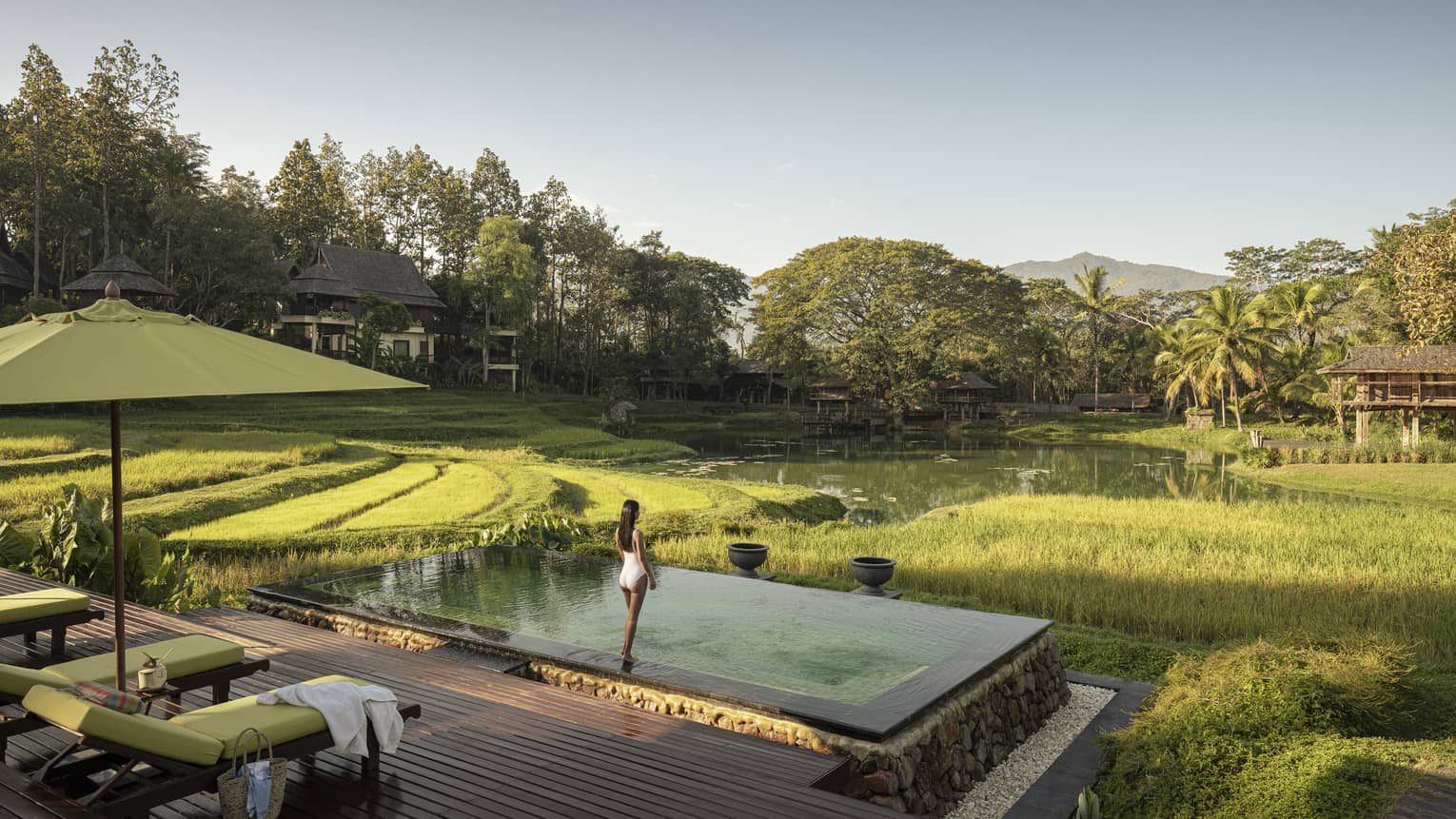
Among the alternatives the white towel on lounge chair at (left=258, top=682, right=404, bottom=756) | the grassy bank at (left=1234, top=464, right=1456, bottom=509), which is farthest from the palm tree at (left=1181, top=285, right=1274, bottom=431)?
the white towel on lounge chair at (left=258, top=682, right=404, bottom=756)

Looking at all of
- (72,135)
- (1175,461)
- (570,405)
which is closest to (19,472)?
(72,135)

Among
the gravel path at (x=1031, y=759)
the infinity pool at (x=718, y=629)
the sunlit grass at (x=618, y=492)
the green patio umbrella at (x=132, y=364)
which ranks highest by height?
the green patio umbrella at (x=132, y=364)

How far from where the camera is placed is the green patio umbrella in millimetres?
3311

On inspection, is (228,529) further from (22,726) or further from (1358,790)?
(1358,790)

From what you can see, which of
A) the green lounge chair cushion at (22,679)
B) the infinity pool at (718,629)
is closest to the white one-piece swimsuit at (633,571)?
the infinity pool at (718,629)

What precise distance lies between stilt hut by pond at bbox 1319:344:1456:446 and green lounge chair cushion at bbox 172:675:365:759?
3450 cm

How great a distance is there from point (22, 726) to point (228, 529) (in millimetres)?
10229

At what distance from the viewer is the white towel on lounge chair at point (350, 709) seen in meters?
4.01

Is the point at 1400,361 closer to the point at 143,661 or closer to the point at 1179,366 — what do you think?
the point at 1179,366

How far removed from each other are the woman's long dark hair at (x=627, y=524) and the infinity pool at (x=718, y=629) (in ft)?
3.06

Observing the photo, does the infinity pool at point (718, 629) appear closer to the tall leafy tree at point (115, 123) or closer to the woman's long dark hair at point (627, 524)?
the woman's long dark hair at point (627, 524)

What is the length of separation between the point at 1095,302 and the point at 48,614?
199 ft

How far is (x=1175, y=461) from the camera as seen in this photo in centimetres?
3297

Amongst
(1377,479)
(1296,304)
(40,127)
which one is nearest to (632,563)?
(1377,479)
